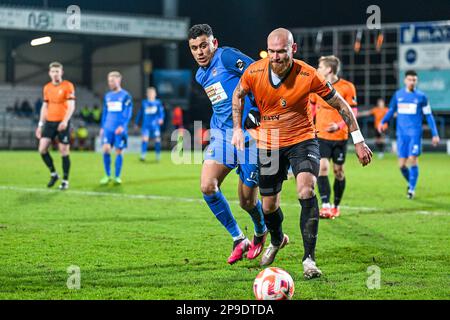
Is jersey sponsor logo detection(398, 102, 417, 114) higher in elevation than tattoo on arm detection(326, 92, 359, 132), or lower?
higher

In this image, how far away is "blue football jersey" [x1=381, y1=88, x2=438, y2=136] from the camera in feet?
45.9

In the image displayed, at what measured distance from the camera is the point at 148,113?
2597 centimetres

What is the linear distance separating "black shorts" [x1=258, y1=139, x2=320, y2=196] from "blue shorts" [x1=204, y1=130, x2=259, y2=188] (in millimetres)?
301

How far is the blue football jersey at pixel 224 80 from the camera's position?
7359 mm

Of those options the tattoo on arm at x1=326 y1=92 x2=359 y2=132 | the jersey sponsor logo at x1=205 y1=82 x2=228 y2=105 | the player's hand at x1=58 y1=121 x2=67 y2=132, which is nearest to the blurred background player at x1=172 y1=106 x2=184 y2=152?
the player's hand at x1=58 y1=121 x2=67 y2=132

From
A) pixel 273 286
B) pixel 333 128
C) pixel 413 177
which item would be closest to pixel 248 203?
pixel 273 286

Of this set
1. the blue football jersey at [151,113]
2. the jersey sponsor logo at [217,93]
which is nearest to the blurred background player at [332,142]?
the jersey sponsor logo at [217,93]

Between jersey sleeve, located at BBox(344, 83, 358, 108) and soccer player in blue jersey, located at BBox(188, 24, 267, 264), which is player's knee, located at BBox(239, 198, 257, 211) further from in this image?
jersey sleeve, located at BBox(344, 83, 358, 108)

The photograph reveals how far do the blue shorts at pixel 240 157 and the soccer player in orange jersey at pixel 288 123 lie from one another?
0.27 meters

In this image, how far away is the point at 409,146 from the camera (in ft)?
46.3

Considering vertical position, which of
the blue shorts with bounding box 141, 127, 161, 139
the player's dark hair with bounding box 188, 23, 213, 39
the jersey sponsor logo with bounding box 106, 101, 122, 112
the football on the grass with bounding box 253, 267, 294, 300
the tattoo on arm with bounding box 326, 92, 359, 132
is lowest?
the football on the grass with bounding box 253, 267, 294, 300

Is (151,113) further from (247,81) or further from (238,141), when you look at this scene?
(238,141)
